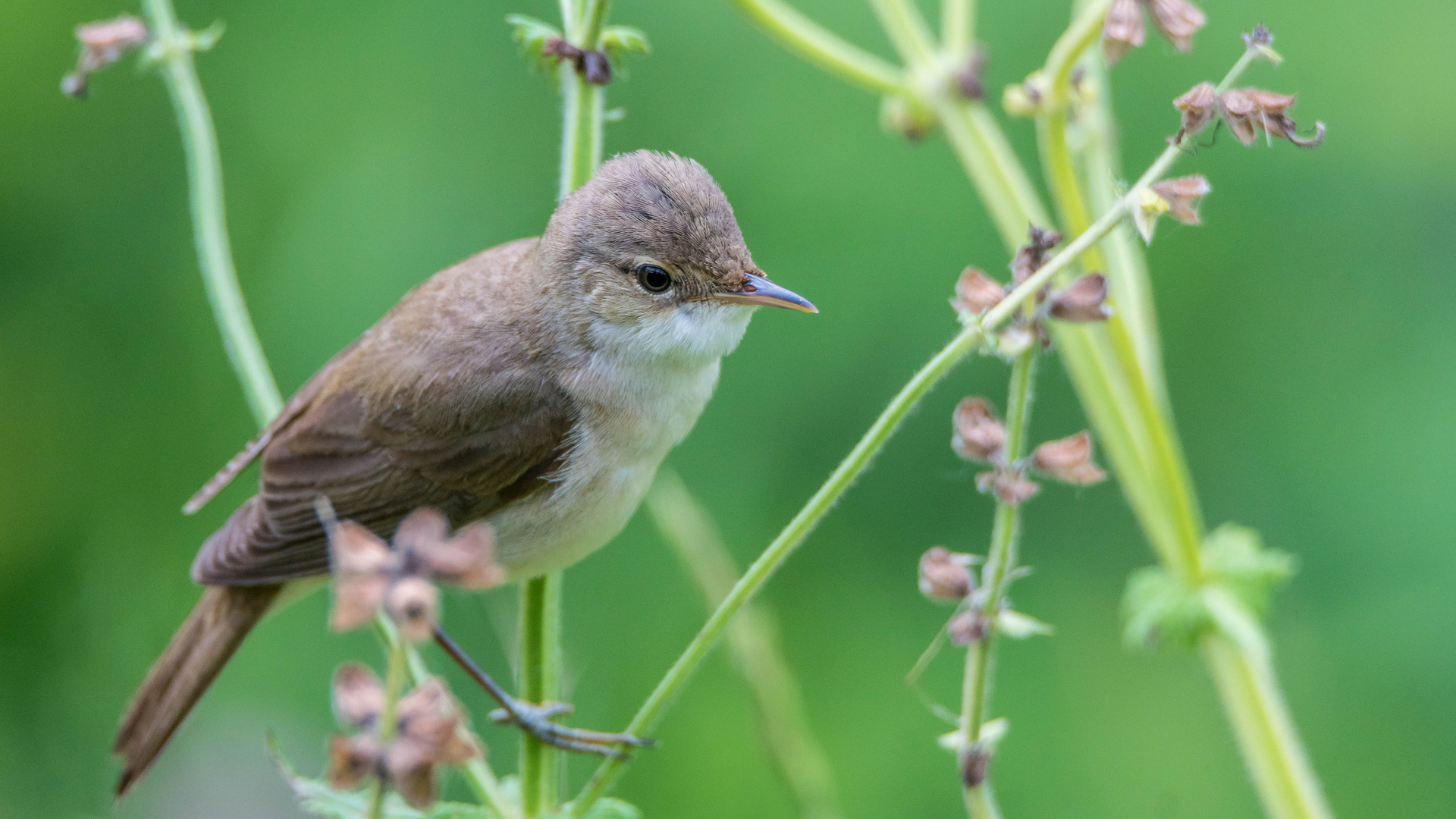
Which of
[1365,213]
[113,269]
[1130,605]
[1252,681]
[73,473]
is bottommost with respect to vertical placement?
[1252,681]

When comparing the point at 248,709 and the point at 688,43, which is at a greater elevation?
the point at 688,43

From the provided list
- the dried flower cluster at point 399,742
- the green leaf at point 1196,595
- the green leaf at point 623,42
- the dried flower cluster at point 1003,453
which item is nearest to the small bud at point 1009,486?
the dried flower cluster at point 1003,453

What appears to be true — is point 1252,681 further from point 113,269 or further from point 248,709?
point 113,269

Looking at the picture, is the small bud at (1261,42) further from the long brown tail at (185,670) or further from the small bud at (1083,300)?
the long brown tail at (185,670)

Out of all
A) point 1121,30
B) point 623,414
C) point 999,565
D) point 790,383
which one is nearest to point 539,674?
point 623,414

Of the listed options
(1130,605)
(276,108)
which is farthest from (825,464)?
(276,108)

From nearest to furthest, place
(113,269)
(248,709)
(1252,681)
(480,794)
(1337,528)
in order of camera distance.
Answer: (480,794)
(1252,681)
(1337,528)
(248,709)
(113,269)
